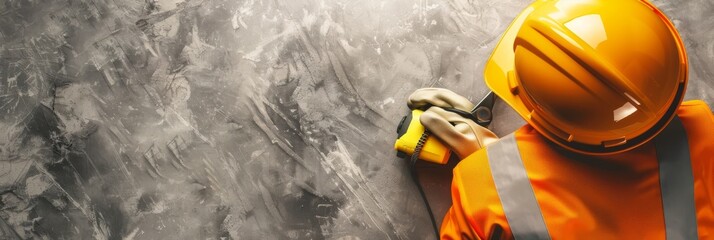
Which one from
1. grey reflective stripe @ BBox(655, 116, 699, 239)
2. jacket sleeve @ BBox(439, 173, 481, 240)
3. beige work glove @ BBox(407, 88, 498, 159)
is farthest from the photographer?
beige work glove @ BBox(407, 88, 498, 159)

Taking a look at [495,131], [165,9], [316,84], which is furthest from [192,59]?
[495,131]

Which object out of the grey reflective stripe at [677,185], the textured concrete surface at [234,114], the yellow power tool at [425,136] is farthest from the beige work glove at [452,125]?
the grey reflective stripe at [677,185]

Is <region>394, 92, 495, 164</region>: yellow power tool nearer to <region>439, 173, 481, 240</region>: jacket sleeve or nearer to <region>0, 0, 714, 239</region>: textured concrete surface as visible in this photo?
<region>0, 0, 714, 239</region>: textured concrete surface

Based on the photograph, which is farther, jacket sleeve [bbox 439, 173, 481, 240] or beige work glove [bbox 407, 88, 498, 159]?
beige work glove [bbox 407, 88, 498, 159]

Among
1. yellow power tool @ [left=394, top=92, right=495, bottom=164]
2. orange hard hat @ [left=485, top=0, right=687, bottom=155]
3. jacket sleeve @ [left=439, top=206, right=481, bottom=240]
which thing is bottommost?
jacket sleeve @ [left=439, top=206, right=481, bottom=240]

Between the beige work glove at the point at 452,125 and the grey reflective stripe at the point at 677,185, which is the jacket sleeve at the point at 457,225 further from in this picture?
the grey reflective stripe at the point at 677,185

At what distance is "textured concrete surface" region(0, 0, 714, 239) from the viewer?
2254 millimetres

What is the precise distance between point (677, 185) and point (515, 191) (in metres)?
0.45

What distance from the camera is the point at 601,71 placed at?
1.33 metres

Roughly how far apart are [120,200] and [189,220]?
34 centimetres

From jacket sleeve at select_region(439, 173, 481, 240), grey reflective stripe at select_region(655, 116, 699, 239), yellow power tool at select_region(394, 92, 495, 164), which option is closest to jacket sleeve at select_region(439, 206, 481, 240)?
jacket sleeve at select_region(439, 173, 481, 240)

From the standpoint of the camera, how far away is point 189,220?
228cm

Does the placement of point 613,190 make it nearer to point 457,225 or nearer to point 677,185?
point 677,185

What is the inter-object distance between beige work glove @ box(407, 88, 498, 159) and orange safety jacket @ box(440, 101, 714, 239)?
0.43 m
